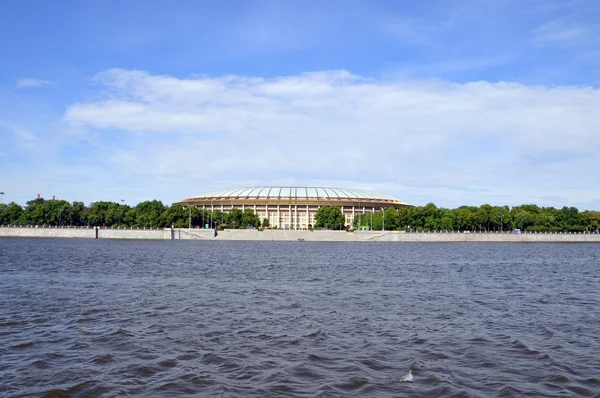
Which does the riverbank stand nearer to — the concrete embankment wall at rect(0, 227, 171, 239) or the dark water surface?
the concrete embankment wall at rect(0, 227, 171, 239)

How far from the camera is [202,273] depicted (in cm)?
2836

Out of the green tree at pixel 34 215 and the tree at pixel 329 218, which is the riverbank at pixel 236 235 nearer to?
the green tree at pixel 34 215

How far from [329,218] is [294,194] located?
2055cm

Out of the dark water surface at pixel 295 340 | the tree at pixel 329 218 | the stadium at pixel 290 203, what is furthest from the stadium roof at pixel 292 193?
the dark water surface at pixel 295 340

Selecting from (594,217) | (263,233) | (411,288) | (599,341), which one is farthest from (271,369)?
(594,217)

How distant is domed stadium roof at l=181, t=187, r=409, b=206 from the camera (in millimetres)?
Answer: 121438

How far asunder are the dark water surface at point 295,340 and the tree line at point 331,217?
262 feet

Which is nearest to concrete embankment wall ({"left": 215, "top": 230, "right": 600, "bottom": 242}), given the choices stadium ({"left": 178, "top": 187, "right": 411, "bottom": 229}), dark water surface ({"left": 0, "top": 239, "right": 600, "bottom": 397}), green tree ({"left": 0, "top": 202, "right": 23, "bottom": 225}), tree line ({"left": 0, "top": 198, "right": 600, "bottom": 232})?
tree line ({"left": 0, "top": 198, "right": 600, "bottom": 232})

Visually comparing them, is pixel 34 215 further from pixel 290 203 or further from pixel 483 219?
pixel 483 219

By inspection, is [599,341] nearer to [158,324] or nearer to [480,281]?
[158,324]

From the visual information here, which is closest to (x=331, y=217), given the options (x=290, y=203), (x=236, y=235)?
(x=290, y=203)

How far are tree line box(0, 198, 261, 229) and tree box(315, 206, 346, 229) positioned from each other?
1248 cm

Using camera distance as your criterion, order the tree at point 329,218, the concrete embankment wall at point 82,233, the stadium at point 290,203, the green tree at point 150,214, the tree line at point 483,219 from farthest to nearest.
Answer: the stadium at point 290,203
the tree at point 329,218
the tree line at point 483,219
the green tree at point 150,214
the concrete embankment wall at point 82,233

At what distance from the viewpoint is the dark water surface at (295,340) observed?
340 inches
